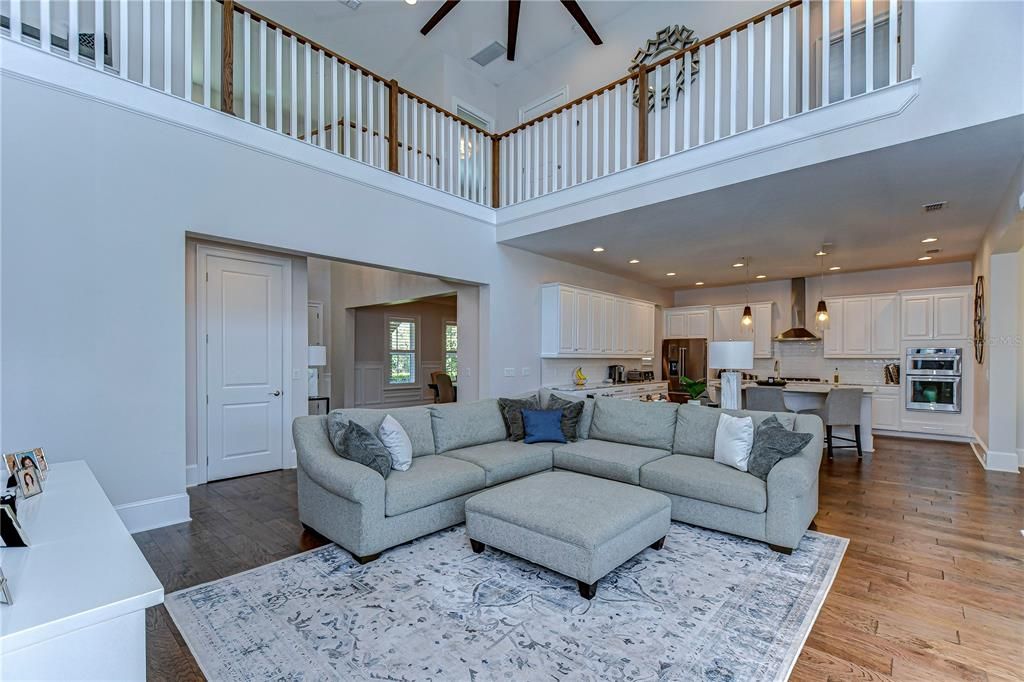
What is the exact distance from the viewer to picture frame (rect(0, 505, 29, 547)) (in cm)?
137

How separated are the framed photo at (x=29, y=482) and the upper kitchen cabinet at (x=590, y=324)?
5399mm

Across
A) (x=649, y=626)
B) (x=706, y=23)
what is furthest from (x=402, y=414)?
(x=706, y=23)

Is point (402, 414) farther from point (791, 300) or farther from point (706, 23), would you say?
point (791, 300)

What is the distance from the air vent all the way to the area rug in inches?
290

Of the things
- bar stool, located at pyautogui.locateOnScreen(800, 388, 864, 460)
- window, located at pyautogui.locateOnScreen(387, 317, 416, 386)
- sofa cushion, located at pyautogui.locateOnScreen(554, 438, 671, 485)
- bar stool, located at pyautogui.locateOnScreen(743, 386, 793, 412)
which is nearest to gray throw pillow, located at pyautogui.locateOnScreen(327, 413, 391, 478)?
sofa cushion, located at pyautogui.locateOnScreen(554, 438, 671, 485)

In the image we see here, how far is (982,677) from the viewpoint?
1.92 metres

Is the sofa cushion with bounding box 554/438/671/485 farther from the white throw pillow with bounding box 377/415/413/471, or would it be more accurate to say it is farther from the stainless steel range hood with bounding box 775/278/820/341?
the stainless steel range hood with bounding box 775/278/820/341

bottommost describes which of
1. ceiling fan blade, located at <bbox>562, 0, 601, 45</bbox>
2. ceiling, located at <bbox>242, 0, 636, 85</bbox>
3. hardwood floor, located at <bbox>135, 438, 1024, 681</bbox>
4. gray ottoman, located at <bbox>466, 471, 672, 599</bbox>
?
hardwood floor, located at <bbox>135, 438, 1024, 681</bbox>

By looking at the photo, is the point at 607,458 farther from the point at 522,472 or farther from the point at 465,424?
the point at 465,424

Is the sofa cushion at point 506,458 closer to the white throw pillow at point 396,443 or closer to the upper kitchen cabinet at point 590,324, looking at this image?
the white throw pillow at point 396,443

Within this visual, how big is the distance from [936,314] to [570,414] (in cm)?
626

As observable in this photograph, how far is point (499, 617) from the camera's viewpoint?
7.60 ft

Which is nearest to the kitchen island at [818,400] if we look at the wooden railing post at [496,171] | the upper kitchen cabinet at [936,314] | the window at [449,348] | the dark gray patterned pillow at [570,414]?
the upper kitchen cabinet at [936,314]

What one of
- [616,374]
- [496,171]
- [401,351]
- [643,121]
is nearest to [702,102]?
[643,121]
